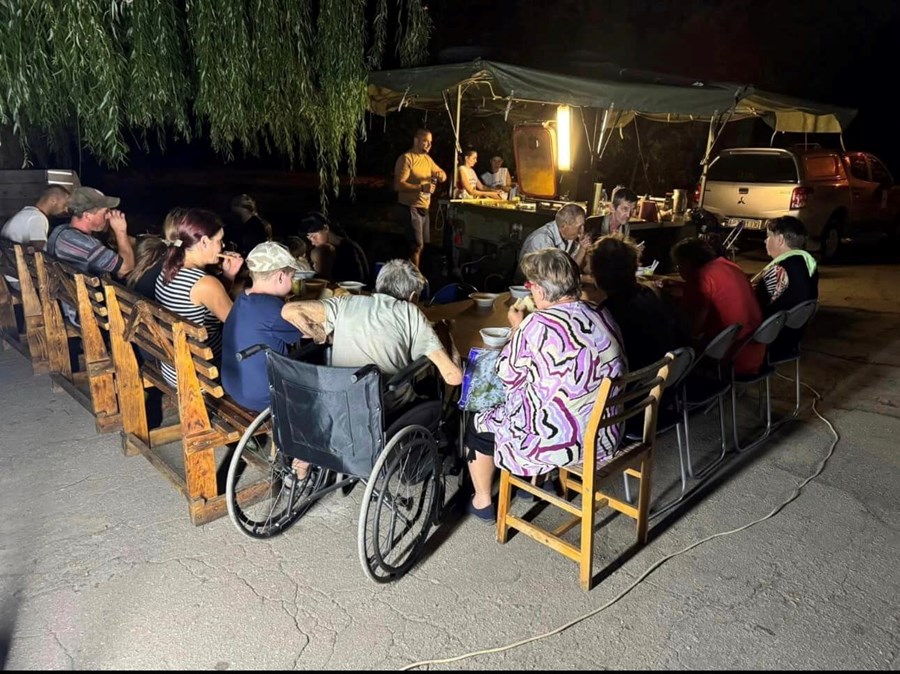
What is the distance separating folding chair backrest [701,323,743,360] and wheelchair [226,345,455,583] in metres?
1.43

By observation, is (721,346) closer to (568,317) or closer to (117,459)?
(568,317)

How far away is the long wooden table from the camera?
3539 mm

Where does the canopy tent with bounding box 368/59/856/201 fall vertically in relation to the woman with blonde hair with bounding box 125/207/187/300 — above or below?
above

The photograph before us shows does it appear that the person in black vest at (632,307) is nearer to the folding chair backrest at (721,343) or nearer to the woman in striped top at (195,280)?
the folding chair backrest at (721,343)

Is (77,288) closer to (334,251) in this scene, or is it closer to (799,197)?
(334,251)

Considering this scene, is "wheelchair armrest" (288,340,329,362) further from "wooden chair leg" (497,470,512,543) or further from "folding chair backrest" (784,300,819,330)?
"folding chair backrest" (784,300,819,330)

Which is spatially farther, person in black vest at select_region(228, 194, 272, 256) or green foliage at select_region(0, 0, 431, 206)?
person in black vest at select_region(228, 194, 272, 256)

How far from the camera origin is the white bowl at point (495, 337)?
3.23 meters

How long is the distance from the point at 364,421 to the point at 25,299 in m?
3.71

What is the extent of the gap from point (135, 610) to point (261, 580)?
480 millimetres

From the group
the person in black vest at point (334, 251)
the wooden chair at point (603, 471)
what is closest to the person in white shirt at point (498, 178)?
the person in black vest at point (334, 251)

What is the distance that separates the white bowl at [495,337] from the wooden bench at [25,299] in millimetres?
3385

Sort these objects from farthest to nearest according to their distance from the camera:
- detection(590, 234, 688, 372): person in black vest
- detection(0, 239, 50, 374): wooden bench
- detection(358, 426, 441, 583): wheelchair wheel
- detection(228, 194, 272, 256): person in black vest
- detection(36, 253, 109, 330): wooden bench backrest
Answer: detection(228, 194, 272, 256): person in black vest
detection(0, 239, 50, 374): wooden bench
detection(36, 253, 109, 330): wooden bench backrest
detection(590, 234, 688, 372): person in black vest
detection(358, 426, 441, 583): wheelchair wheel

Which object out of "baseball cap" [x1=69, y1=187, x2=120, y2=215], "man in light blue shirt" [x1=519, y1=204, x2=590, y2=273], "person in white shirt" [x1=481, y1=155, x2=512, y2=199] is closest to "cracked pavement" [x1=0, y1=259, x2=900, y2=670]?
"baseball cap" [x1=69, y1=187, x2=120, y2=215]
